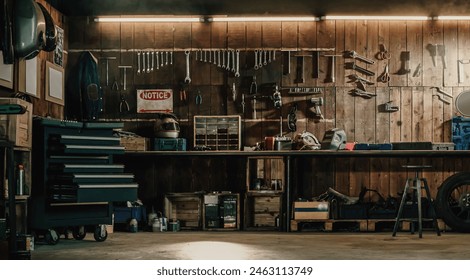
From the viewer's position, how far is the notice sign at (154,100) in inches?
344

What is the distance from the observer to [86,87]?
27.7 feet

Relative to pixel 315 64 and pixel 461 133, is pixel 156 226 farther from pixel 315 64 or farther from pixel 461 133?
pixel 461 133

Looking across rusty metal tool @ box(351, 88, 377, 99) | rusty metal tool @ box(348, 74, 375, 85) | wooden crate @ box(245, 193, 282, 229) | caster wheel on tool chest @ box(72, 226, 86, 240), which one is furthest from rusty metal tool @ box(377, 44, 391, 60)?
caster wheel on tool chest @ box(72, 226, 86, 240)

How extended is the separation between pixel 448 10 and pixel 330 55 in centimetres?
141

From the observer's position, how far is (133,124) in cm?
874

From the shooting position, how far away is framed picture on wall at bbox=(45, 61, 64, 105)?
7.96 metres

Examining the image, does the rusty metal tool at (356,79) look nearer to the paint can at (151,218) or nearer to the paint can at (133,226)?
the paint can at (151,218)

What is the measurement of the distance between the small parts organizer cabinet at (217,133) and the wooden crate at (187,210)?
24.0 inches

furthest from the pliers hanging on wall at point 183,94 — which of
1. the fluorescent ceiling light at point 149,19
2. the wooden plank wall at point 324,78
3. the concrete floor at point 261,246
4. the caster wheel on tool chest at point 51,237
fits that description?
the caster wheel on tool chest at point 51,237

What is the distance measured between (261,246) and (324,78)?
295 centimetres

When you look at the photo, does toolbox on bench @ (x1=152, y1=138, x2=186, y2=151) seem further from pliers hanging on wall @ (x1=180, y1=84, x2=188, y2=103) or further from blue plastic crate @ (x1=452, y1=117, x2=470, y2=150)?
blue plastic crate @ (x1=452, y1=117, x2=470, y2=150)

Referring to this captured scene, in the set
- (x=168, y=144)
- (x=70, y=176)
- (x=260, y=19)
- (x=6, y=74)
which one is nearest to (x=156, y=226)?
(x=168, y=144)

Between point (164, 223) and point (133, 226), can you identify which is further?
point (164, 223)
